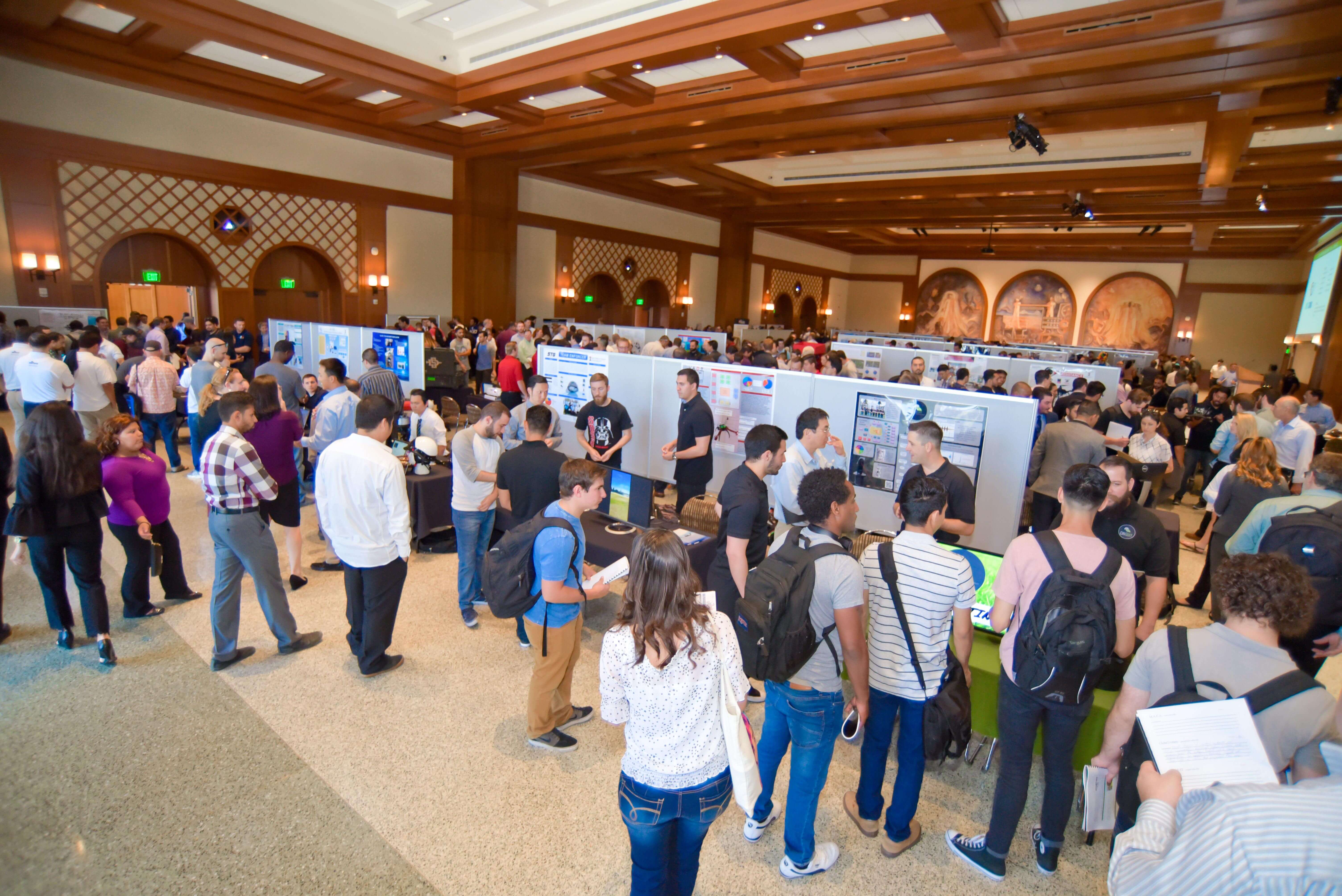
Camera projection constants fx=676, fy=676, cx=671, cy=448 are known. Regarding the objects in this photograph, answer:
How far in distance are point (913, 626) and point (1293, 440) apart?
5762 millimetres

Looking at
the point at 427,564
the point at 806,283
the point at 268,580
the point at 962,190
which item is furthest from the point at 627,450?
the point at 806,283

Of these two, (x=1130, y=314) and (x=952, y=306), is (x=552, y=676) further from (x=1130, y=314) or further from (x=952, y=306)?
(x=952, y=306)

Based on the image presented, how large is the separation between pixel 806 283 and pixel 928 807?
85.5 ft

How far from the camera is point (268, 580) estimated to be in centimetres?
370

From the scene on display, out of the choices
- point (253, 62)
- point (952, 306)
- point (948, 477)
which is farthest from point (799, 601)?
point (952, 306)

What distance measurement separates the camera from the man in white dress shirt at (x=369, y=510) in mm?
3359

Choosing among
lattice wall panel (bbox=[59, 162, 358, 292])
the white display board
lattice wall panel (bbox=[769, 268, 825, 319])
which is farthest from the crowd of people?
lattice wall panel (bbox=[769, 268, 825, 319])

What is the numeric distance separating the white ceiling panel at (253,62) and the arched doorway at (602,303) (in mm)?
8254

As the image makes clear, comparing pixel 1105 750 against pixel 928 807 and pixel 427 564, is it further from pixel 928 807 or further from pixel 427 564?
pixel 427 564

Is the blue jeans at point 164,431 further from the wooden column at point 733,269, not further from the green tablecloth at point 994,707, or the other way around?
the wooden column at point 733,269

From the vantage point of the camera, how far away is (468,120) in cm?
1268

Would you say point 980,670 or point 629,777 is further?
point 980,670

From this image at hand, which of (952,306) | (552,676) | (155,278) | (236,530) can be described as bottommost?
(552,676)

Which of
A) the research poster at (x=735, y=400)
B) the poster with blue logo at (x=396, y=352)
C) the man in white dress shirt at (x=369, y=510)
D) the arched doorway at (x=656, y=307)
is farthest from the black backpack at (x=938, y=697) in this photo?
the arched doorway at (x=656, y=307)
